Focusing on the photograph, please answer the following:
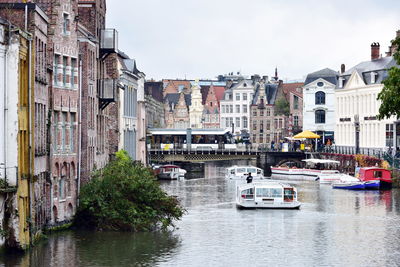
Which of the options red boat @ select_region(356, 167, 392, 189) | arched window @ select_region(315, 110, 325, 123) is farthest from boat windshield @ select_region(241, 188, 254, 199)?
arched window @ select_region(315, 110, 325, 123)

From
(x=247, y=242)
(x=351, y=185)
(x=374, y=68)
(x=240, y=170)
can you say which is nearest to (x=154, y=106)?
(x=374, y=68)

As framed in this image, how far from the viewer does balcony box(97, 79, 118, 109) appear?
53625mm

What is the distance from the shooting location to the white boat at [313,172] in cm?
9275

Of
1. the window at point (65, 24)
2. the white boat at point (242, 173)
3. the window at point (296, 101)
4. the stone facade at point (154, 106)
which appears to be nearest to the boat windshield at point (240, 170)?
the white boat at point (242, 173)

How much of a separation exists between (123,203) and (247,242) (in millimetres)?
5470

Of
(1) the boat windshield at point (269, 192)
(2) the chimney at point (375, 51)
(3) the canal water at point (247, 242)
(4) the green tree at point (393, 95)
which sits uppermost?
Answer: (2) the chimney at point (375, 51)

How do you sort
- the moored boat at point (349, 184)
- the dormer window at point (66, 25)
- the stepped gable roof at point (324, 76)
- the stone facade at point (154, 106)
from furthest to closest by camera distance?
the stone facade at point (154, 106)
the stepped gable roof at point (324, 76)
the moored boat at point (349, 184)
the dormer window at point (66, 25)

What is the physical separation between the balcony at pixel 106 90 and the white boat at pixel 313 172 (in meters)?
39.6

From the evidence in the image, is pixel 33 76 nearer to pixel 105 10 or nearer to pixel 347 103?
pixel 105 10

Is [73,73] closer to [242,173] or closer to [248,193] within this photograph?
[248,193]

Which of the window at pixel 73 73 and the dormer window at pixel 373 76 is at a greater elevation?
the dormer window at pixel 373 76

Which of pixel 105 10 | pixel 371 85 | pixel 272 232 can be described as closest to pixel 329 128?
pixel 371 85

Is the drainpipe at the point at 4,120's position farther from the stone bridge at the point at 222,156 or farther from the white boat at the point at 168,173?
the stone bridge at the point at 222,156

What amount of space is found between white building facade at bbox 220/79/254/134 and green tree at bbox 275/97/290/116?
7.59m
